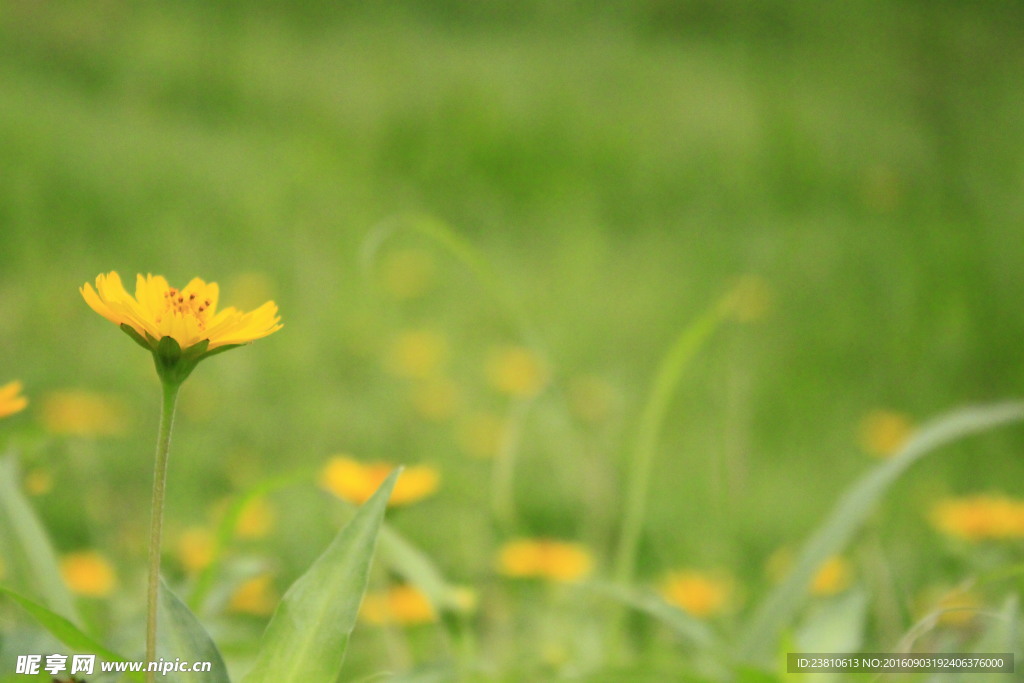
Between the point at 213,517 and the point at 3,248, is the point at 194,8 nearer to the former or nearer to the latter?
the point at 3,248

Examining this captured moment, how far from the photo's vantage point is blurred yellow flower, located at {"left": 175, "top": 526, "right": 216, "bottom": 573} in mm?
411

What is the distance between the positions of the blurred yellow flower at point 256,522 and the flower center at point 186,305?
1.01ft

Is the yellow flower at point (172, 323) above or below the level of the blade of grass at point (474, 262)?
below

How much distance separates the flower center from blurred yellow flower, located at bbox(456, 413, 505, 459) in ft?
1.69

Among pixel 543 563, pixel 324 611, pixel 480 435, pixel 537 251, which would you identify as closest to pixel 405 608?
→ pixel 543 563

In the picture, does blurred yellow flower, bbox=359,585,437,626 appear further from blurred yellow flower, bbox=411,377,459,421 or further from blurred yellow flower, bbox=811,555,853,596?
blurred yellow flower, bbox=411,377,459,421

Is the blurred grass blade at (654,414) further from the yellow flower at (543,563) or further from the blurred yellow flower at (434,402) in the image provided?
the blurred yellow flower at (434,402)

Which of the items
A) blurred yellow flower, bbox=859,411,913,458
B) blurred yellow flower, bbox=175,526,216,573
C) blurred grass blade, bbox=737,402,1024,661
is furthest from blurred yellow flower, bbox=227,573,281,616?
blurred yellow flower, bbox=859,411,913,458

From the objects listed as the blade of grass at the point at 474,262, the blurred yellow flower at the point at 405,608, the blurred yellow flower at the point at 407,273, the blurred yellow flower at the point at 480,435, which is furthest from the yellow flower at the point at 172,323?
the blurred yellow flower at the point at 407,273

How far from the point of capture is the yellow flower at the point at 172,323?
0.14 m

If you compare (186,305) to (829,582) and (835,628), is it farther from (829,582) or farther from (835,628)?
→ (829,582)

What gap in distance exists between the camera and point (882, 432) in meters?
0.64

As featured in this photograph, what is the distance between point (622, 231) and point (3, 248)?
0.60m

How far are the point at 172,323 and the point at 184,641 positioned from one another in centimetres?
6
